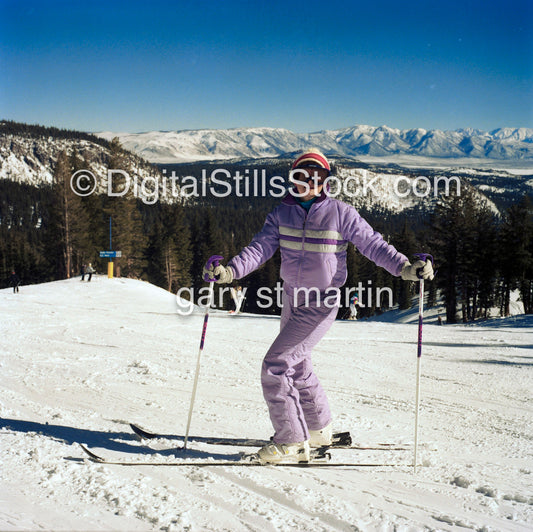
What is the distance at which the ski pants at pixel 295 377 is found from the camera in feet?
11.1

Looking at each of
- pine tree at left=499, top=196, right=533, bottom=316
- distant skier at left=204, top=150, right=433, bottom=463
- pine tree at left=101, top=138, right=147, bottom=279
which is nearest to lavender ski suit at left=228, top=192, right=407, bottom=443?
distant skier at left=204, top=150, right=433, bottom=463

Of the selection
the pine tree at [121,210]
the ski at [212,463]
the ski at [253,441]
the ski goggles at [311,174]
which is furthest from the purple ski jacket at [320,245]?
the pine tree at [121,210]

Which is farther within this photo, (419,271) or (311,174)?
(311,174)

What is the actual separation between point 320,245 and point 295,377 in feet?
3.79

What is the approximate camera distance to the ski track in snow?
2.59 m

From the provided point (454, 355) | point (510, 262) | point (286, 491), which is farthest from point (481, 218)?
point (286, 491)

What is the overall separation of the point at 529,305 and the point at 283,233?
41535mm

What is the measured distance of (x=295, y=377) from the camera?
3672 mm

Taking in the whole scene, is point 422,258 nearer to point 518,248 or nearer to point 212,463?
point 212,463

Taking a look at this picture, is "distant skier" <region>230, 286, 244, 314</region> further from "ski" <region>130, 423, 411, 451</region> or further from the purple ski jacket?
the purple ski jacket

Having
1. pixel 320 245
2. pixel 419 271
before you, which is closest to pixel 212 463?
pixel 320 245

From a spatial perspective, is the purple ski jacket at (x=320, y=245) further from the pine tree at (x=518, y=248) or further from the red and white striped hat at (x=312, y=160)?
the pine tree at (x=518, y=248)

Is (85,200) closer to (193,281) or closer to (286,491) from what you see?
(193,281)

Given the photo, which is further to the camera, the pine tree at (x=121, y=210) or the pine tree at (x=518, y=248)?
the pine tree at (x=121, y=210)
